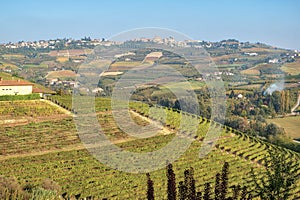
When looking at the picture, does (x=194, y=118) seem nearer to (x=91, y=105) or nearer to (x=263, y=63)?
(x=91, y=105)

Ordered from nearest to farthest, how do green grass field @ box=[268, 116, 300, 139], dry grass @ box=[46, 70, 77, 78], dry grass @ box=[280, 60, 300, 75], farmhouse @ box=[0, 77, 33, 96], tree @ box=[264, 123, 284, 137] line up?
1. farmhouse @ box=[0, 77, 33, 96]
2. tree @ box=[264, 123, 284, 137]
3. green grass field @ box=[268, 116, 300, 139]
4. dry grass @ box=[46, 70, 77, 78]
5. dry grass @ box=[280, 60, 300, 75]

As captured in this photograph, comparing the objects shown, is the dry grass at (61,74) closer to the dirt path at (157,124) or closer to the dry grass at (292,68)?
the dry grass at (292,68)

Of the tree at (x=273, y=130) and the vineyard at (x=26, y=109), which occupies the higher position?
the vineyard at (x=26, y=109)

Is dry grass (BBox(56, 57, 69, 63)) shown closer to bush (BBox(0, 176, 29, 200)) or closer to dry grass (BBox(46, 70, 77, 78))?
dry grass (BBox(46, 70, 77, 78))

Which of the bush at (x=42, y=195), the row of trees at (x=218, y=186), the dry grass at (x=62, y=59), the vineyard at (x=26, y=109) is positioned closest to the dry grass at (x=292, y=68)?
the dry grass at (x=62, y=59)

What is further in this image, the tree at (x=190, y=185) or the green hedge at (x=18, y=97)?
the green hedge at (x=18, y=97)

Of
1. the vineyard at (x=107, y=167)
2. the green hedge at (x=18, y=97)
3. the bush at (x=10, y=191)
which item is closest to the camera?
the bush at (x=10, y=191)

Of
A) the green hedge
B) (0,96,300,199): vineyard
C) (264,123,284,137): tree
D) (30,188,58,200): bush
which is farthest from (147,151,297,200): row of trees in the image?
(264,123,284,137): tree
